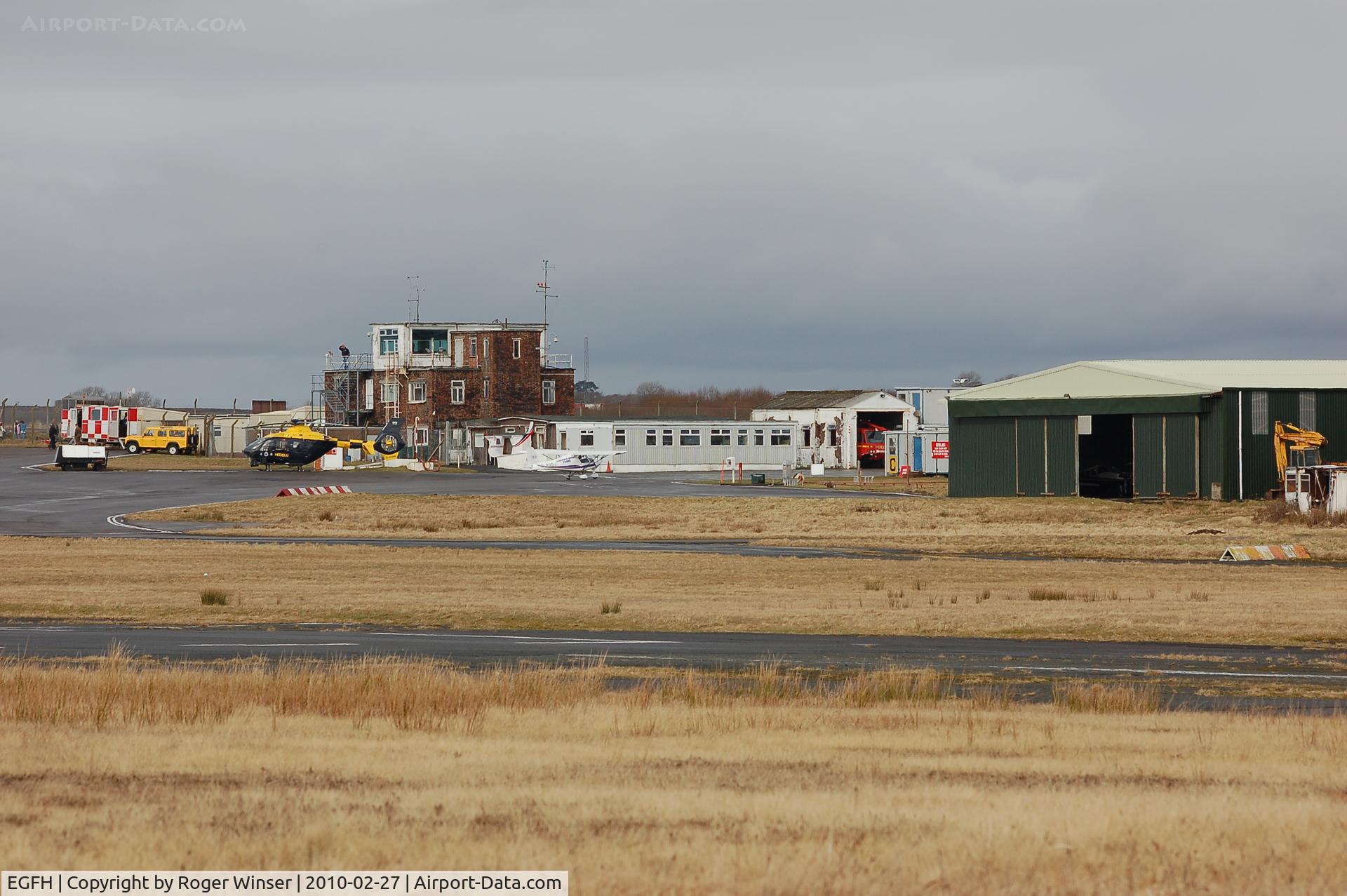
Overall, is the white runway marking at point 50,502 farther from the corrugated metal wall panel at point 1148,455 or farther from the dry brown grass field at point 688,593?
the corrugated metal wall panel at point 1148,455

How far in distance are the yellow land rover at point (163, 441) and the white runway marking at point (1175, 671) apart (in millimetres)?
98921

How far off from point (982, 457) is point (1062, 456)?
306cm

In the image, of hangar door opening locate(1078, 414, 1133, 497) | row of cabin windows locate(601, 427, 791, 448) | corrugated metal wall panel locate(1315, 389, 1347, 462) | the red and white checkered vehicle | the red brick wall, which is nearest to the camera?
corrugated metal wall panel locate(1315, 389, 1347, 462)

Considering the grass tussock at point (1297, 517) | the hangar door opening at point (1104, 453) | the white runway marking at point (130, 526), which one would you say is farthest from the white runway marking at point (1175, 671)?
the hangar door opening at point (1104, 453)

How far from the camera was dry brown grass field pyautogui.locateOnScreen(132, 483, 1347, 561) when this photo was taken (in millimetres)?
38969

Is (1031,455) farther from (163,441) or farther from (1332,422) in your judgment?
(163,441)

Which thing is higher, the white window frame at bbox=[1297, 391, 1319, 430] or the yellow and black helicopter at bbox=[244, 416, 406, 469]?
the white window frame at bbox=[1297, 391, 1319, 430]

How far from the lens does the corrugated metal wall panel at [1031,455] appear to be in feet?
178

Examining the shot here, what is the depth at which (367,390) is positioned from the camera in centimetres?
11156

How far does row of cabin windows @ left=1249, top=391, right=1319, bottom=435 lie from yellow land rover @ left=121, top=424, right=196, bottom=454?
266 feet

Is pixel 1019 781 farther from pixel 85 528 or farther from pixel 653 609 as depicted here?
pixel 85 528

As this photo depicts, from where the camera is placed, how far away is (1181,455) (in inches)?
2016

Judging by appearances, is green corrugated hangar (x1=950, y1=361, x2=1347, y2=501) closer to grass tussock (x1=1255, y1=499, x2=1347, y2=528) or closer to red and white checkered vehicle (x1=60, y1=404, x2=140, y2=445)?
grass tussock (x1=1255, y1=499, x2=1347, y2=528)

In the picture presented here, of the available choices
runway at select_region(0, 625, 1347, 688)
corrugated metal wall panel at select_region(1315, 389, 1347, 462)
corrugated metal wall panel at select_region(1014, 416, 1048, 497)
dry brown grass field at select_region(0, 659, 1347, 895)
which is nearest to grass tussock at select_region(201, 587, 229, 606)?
runway at select_region(0, 625, 1347, 688)
